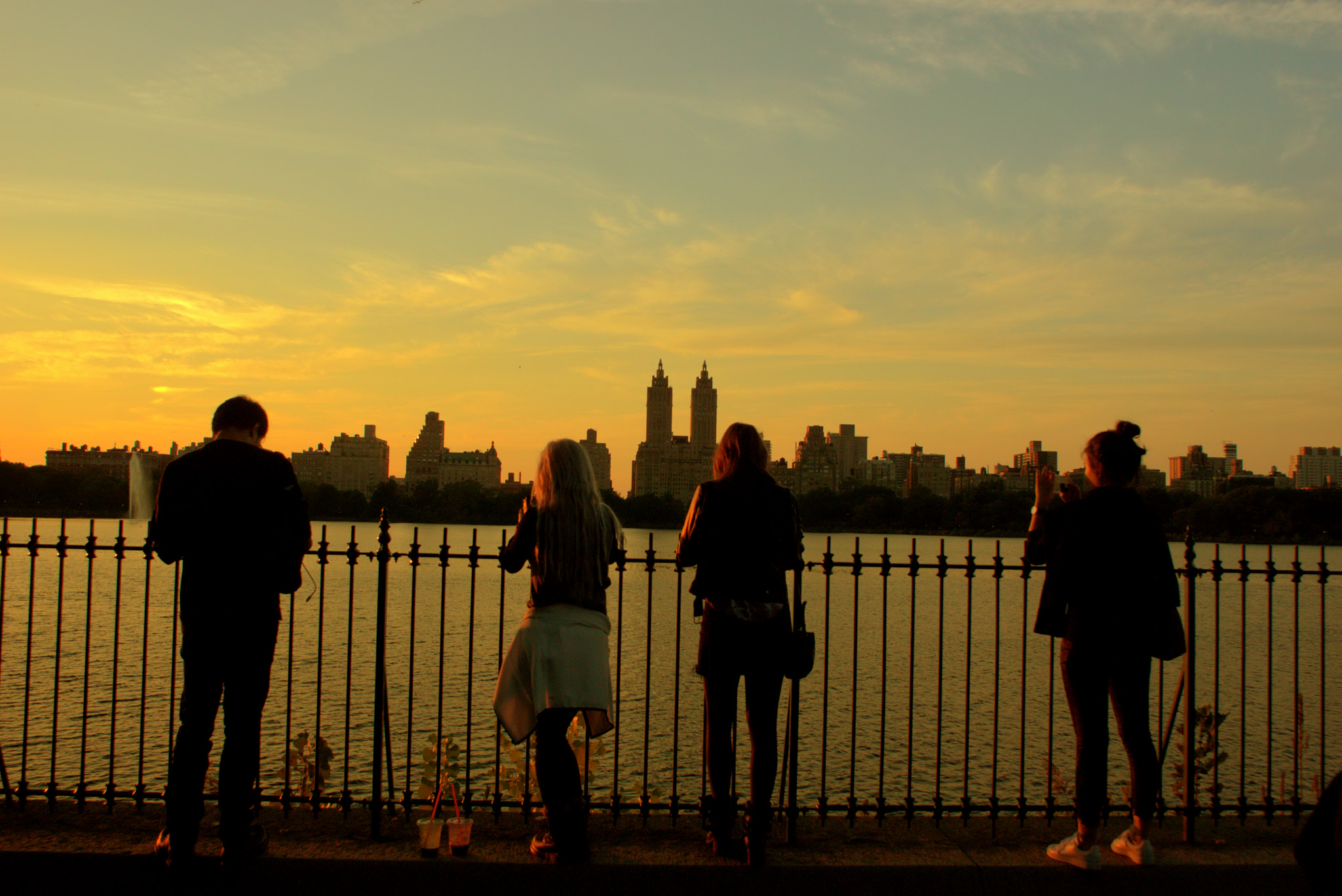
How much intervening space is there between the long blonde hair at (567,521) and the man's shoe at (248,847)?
174 cm

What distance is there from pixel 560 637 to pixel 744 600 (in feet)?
2.69

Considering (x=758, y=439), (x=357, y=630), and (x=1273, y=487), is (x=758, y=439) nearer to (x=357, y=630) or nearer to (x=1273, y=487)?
(x=357, y=630)

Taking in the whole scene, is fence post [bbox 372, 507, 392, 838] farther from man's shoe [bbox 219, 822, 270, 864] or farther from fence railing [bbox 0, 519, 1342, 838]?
man's shoe [bbox 219, 822, 270, 864]

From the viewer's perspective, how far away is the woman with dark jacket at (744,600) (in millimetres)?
4367

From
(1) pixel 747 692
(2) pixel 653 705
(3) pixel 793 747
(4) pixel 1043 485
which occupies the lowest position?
(2) pixel 653 705

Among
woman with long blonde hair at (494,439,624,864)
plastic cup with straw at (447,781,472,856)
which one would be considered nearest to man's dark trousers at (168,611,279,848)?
plastic cup with straw at (447,781,472,856)

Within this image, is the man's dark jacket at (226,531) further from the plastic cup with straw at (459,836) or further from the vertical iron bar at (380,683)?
the plastic cup with straw at (459,836)

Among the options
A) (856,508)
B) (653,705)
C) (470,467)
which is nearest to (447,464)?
(470,467)

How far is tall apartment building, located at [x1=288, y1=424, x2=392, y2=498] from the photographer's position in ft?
535

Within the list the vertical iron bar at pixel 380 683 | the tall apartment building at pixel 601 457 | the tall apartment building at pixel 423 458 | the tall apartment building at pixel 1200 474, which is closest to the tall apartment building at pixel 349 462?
the tall apartment building at pixel 423 458

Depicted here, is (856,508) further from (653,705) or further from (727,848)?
(727,848)

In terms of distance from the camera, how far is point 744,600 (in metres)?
4.38

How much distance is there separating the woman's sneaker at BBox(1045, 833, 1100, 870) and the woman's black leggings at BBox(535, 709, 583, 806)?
7.27 ft

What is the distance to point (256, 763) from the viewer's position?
14.4ft
